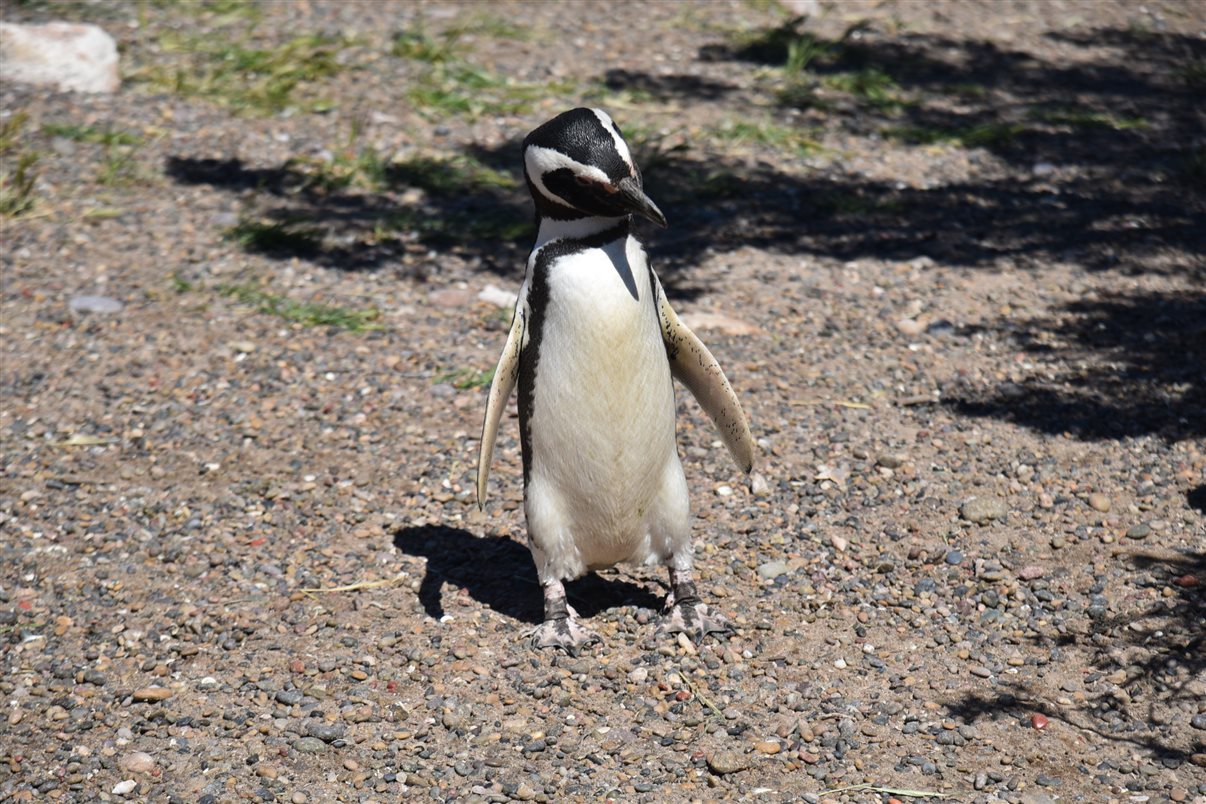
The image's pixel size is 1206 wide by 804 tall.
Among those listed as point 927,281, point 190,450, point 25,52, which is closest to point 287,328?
point 190,450

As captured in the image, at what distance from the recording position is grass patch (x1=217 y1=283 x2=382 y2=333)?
6531 millimetres

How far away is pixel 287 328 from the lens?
652 cm

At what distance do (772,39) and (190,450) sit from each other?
5812 mm

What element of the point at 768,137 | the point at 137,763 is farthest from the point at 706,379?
the point at 768,137

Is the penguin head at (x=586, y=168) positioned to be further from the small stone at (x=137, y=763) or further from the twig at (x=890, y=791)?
the small stone at (x=137, y=763)

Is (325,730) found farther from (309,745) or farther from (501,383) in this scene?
(501,383)

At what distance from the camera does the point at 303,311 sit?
6.61 meters

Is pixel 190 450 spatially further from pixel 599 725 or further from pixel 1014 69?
pixel 1014 69

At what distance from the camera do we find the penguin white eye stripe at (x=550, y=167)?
3799mm

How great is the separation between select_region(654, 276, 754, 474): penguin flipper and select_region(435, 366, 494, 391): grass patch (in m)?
1.63

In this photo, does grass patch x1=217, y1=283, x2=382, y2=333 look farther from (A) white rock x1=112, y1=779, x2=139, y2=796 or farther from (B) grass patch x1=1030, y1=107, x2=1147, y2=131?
(B) grass patch x1=1030, y1=107, x2=1147, y2=131

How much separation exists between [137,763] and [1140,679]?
286 cm

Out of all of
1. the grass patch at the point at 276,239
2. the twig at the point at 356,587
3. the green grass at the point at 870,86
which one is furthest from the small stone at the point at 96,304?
the green grass at the point at 870,86

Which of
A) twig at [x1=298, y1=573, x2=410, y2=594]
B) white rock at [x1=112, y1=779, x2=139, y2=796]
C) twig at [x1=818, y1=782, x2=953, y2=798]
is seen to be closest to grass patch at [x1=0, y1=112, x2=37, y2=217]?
twig at [x1=298, y1=573, x2=410, y2=594]
